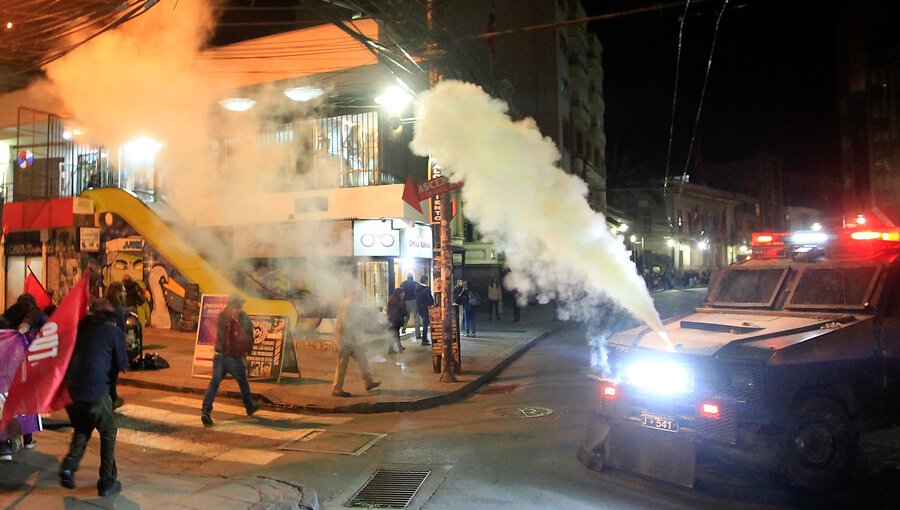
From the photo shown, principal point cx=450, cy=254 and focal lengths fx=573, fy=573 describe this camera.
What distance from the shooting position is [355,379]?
9844mm

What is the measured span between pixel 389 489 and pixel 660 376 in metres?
2.55

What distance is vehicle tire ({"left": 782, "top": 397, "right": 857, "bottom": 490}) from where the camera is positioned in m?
4.71

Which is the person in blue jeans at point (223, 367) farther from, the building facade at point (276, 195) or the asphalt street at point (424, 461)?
the building facade at point (276, 195)

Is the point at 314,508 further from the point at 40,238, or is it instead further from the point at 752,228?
the point at 752,228

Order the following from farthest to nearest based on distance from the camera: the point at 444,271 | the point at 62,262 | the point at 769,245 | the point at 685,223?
the point at 685,223 < the point at 62,262 < the point at 444,271 < the point at 769,245

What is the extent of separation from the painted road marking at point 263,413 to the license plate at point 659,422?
409 centimetres

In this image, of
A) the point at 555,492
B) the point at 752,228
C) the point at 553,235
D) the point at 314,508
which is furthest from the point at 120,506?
the point at 752,228

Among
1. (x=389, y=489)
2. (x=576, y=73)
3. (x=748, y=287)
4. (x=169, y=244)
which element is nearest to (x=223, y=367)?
(x=389, y=489)

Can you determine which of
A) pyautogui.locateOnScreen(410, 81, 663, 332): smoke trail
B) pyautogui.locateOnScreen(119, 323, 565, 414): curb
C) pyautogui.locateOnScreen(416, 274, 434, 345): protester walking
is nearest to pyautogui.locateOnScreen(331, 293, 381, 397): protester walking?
pyautogui.locateOnScreen(119, 323, 565, 414): curb

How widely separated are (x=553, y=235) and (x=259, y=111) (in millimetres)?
8726

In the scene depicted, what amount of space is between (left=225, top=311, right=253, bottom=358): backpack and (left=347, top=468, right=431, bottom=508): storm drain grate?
9.38ft

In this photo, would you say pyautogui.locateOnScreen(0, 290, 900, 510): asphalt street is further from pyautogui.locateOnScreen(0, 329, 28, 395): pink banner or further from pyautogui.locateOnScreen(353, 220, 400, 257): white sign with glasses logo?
pyautogui.locateOnScreen(353, 220, 400, 257): white sign with glasses logo

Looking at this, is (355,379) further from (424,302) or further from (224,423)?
(424,302)

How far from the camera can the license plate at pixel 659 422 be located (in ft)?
15.6
